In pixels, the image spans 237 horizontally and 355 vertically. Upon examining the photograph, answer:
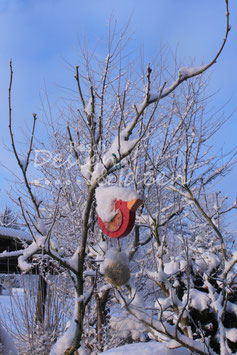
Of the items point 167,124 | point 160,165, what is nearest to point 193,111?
point 167,124

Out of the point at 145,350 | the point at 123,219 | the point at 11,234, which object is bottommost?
the point at 145,350

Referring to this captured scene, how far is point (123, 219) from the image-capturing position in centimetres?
184

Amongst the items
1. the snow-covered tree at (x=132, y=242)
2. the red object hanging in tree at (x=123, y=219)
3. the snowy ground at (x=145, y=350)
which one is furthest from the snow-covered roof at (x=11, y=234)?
the red object hanging in tree at (x=123, y=219)

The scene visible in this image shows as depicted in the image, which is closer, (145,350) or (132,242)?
(145,350)

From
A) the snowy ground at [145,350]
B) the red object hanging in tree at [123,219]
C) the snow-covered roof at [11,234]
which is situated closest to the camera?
the red object hanging in tree at [123,219]

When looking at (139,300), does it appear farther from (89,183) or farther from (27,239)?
(27,239)

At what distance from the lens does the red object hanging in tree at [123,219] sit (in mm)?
1807

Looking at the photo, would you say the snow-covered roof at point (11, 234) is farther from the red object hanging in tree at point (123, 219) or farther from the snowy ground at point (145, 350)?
the red object hanging in tree at point (123, 219)

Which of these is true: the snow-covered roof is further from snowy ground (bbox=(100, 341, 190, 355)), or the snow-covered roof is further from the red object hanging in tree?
the red object hanging in tree

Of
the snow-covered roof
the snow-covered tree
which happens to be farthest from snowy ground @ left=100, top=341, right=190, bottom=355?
the snow-covered roof

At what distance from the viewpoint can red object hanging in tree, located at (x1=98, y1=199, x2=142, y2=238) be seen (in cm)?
181

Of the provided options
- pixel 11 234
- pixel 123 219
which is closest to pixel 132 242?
pixel 11 234

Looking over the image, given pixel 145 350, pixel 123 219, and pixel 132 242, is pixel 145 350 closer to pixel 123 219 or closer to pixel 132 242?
pixel 123 219

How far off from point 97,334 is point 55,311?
1.56 m
